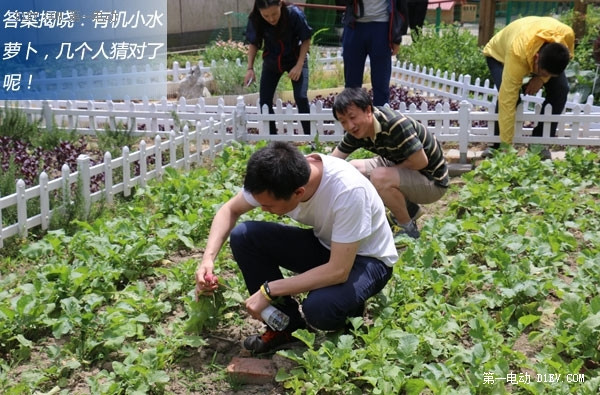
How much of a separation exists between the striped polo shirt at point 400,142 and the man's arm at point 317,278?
1430 mm

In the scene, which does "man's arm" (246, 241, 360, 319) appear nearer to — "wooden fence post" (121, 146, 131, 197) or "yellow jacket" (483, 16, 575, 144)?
"wooden fence post" (121, 146, 131, 197)

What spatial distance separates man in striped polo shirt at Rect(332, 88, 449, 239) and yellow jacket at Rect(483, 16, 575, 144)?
1.92 metres

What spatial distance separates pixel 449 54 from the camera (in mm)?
10891

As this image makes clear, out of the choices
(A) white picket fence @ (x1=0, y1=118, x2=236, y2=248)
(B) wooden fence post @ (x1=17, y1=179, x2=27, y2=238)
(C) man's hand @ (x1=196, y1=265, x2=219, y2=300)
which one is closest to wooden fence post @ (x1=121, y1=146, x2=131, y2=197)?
(A) white picket fence @ (x1=0, y1=118, x2=236, y2=248)

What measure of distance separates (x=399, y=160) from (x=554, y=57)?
205 cm

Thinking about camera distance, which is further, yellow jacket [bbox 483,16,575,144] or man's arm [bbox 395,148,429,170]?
yellow jacket [bbox 483,16,575,144]

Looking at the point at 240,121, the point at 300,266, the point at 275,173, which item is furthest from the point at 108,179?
the point at 275,173

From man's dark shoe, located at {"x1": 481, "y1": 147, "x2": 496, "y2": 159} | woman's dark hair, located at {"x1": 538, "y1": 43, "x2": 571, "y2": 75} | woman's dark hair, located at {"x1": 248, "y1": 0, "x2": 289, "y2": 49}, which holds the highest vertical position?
woman's dark hair, located at {"x1": 248, "y1": 0, "x2": 289, "y2": 49}

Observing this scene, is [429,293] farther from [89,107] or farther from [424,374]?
[89,107]

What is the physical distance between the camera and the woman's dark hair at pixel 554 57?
5.77m

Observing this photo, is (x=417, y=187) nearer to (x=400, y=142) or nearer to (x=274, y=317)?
(x=400, y=142)

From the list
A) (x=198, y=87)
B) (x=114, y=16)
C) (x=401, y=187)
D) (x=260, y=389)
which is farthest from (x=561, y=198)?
(x=114, y=16)

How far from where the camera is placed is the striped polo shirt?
14.2ft

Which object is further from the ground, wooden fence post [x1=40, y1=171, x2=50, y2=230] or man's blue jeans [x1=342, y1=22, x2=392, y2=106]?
man's blue jeans [x1=342, y1=22, x2=392, y2=106]
